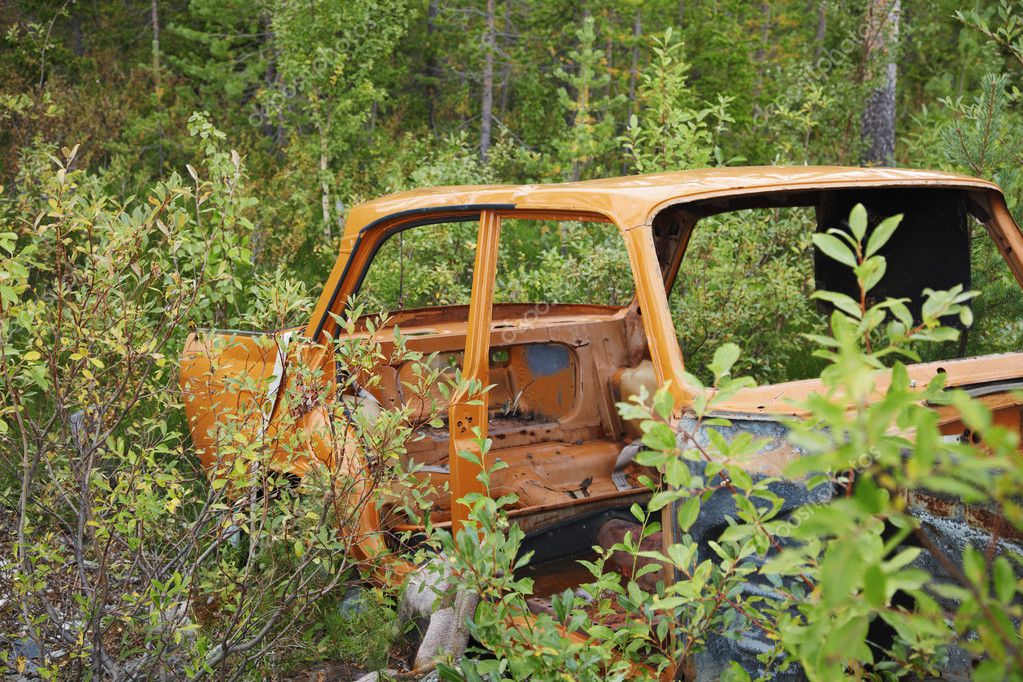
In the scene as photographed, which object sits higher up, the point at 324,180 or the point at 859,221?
the point at 859,221

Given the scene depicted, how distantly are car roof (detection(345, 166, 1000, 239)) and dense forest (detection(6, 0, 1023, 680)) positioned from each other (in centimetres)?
72

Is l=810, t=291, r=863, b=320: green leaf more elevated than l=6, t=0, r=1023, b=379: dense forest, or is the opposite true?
l=6, t=0, r=1023, b=379: dense forest

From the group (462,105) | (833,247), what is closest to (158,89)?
(462,105)

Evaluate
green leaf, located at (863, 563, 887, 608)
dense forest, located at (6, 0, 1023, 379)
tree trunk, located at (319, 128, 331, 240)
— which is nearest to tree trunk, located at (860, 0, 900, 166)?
dense forest, located at (6, 0, 1023, 379)

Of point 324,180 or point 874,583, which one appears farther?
point 324,180

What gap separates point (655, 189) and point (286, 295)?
1.30m

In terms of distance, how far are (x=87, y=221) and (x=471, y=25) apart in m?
17.0

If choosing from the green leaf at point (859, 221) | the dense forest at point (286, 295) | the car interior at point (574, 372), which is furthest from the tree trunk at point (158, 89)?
the green leaf at point (859, 221)

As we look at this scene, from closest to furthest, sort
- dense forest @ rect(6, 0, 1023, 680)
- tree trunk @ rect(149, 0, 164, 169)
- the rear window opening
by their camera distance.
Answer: dense forest @ rect(6, 0, 1023, 680), the rear window opening, tree trunk @ rect(149, 0, 164, 169)

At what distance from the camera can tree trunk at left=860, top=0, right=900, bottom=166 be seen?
9742 millimetres

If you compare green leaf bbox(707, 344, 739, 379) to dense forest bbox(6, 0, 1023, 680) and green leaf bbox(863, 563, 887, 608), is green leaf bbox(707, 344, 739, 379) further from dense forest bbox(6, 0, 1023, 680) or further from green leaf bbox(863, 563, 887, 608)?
green leaf bbox(863, 563, 887, 608)

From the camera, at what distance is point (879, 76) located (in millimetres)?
9562

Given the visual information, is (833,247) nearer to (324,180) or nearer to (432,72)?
(324,180)

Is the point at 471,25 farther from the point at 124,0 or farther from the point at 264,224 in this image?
Result: the point at 264,224
